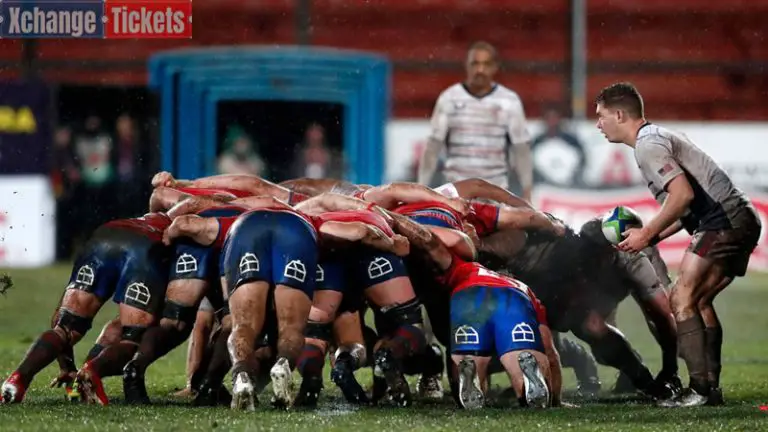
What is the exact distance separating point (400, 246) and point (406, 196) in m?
1.17

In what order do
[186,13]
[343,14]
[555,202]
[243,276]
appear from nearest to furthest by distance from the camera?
[243,276]
[186,13]
[555,202]
[343,14]

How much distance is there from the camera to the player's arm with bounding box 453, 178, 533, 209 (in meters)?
9.59

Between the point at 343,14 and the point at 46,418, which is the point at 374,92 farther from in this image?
the point at 46,418

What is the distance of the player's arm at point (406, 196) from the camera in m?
9.02

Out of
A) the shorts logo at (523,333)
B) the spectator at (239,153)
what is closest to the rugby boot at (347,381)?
the shorts logo at (523,333)

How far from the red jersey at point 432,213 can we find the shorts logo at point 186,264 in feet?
4.58

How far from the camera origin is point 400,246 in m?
7.97

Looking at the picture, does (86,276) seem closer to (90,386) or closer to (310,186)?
(90,386)

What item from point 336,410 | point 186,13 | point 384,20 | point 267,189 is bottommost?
point 336,410

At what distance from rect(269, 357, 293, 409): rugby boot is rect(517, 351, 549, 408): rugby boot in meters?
1.17

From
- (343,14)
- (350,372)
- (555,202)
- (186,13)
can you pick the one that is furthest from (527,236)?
(343,14)

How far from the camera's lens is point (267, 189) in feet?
30.3

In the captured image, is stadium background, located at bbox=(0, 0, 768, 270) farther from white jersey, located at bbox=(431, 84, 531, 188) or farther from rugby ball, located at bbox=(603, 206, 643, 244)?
rugby ball, located at bbox=(603, 206, 643, 244)

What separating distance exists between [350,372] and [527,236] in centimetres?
179
